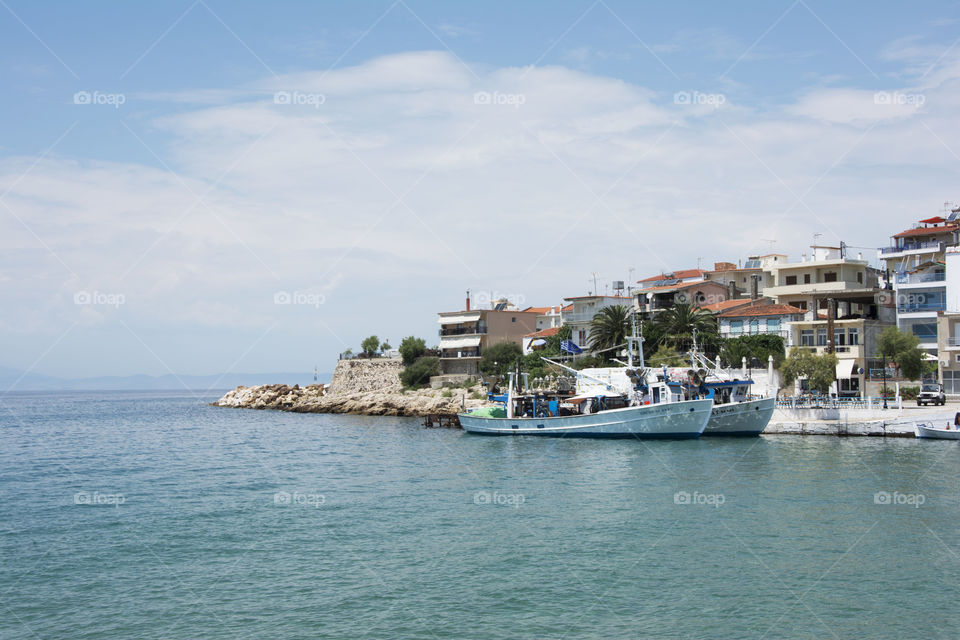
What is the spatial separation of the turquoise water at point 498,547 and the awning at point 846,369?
17616mm

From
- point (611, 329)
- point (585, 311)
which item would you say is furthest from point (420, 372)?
point (611, 329)

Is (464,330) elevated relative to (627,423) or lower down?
elevated

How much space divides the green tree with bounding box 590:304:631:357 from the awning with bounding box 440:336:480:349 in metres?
20.2

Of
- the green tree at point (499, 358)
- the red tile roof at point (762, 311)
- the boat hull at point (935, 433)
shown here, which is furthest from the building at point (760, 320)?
the green tree at point (499, 358)

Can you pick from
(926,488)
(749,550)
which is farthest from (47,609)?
(926,488)

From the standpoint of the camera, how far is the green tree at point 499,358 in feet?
253

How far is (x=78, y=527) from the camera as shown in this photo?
24.3 meters

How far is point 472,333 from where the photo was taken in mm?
85500

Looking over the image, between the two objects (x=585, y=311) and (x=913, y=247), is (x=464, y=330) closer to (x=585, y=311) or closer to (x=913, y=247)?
(x=585, y=311)

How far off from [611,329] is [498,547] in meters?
45.9

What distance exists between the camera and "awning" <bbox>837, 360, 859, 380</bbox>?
184 ft

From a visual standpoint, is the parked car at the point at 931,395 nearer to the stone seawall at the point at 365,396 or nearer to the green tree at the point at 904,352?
the green tree at the point at 904,352

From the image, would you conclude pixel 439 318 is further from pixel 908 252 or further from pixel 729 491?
pixel 729 491

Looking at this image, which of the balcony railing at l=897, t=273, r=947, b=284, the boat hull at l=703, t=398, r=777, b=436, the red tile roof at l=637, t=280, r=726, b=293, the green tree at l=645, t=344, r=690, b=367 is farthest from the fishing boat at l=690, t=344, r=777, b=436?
the red tile roof at l=637, t=280, r=726, b=293
